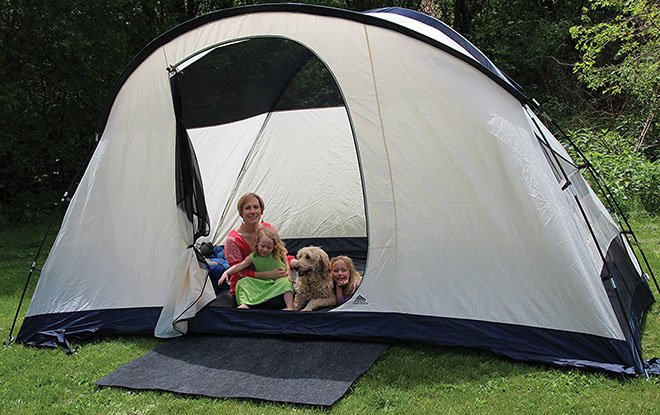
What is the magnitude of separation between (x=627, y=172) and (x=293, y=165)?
4622mm

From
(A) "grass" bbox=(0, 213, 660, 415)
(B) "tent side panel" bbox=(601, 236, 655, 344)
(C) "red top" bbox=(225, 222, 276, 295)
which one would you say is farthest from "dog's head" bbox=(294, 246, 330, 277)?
(B) "tent side panel" bbox=(601, 236, 655, 344)

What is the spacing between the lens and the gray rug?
3344mm

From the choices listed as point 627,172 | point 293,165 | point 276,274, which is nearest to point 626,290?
point 276,274

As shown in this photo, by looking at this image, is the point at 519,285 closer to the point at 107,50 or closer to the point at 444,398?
the point at 444,398

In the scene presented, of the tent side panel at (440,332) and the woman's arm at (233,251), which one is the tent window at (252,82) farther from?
the tent side panel at (440,332)

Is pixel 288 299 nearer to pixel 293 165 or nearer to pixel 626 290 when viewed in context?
pixel 293 165

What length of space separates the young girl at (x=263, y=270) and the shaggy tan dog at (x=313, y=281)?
12 centimetres

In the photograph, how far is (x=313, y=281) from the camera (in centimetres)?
423

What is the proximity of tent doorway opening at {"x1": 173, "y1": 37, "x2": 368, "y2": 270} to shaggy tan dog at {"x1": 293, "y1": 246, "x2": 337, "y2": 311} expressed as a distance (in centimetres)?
139

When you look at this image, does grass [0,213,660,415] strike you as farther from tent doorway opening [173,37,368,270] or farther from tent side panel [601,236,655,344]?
tent doorway opening [173,37,368,270]

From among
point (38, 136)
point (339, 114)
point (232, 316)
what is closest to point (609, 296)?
point (232, 316)

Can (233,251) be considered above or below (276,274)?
above

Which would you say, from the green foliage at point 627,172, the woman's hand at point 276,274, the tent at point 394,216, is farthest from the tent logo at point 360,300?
the green foliage at point 627,172

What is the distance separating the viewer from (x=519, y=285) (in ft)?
11.9
